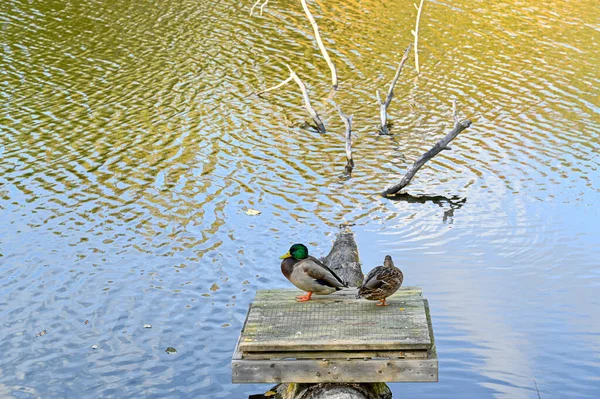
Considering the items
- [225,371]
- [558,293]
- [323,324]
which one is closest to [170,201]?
[225,371]

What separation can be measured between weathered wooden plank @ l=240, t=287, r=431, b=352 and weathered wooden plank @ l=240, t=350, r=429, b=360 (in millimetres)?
83

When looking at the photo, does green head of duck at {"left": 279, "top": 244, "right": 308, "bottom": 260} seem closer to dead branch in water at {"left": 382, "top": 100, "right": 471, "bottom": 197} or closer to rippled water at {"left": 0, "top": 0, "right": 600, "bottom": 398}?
rippled water at {"left": 0, "top": 0, "right": 600, "bottom": 398}

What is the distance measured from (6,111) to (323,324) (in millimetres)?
18552

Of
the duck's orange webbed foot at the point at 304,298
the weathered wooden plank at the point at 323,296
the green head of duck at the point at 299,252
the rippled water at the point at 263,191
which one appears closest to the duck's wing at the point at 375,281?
the weathered wooden plank at the point at 323,296

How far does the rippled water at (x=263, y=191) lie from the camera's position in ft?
44.7

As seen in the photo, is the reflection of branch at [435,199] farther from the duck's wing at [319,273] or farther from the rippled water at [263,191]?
the duck's wing at [319,273]

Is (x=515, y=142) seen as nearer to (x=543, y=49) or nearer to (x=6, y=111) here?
(x=543, y=49)

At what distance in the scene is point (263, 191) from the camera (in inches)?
797

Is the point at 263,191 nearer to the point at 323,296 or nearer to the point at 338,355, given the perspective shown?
the point at 323,296

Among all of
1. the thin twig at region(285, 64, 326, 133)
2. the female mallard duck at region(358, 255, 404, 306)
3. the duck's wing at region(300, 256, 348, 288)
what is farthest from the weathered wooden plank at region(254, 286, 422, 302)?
the thin twig at region(285, 64, 326, 133)

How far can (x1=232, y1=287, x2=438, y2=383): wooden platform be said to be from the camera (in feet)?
31.6

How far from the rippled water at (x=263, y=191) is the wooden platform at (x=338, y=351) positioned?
8.69 ft

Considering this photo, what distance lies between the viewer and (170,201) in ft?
64.0

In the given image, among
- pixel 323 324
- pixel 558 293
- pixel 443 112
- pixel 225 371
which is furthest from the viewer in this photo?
pixel 443 112
